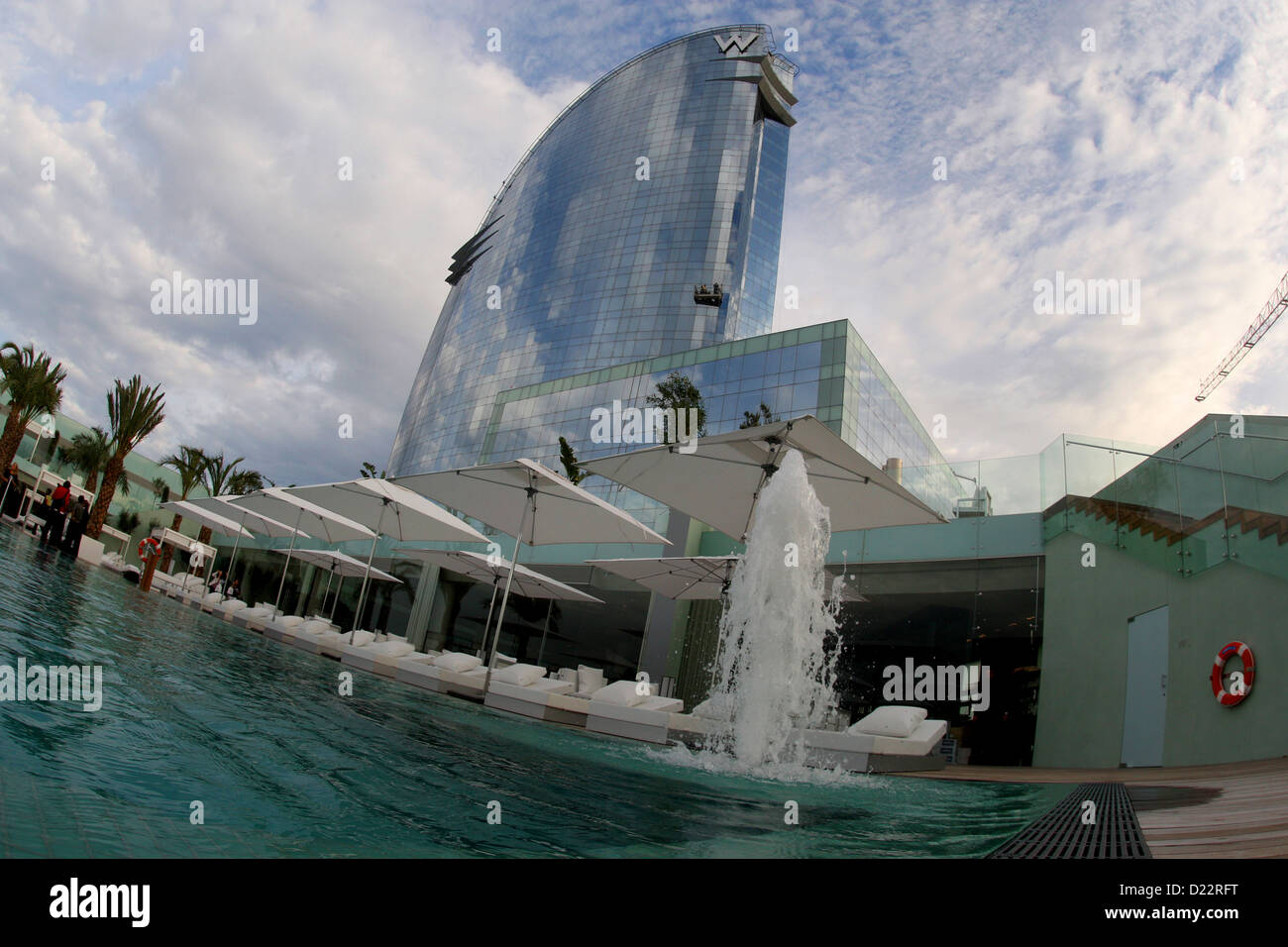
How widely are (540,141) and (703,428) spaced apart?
8390cm

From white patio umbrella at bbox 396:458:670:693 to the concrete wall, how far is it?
28.7 ft

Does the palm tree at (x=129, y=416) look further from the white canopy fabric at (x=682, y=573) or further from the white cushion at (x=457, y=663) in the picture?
the white canopy fabric at (x=682, y=573)

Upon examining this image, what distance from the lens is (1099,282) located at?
1265 centimetres

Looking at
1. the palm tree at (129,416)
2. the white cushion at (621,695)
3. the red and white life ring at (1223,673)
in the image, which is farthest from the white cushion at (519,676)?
the palm tree at (129,416)

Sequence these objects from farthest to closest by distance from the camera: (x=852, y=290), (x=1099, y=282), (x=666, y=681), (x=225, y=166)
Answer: (x=852, y=290) < (x=225, y=166) < (x=666, y=681) < (x=1099, y=282)

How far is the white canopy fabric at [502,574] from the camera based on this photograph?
16.2 m

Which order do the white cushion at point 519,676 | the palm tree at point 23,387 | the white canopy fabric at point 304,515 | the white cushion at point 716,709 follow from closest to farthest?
the white cushion at point 716,709 < the white cushion at point 519,676 < the white canopy fabric at point 304,515 < the palm tree at point 23,387

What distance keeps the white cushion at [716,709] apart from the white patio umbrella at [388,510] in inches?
258

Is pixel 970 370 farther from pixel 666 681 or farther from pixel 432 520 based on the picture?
pixel 432 520

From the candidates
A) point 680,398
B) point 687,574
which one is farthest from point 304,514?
point 680,398

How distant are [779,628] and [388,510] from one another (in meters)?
10.8

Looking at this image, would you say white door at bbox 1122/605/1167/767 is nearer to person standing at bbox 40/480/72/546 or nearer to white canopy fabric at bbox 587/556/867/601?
white canopy fabric at bbox 587/556/867/601

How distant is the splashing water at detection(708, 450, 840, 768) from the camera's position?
8109mm
